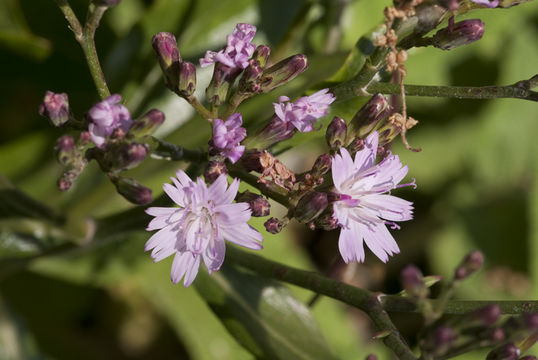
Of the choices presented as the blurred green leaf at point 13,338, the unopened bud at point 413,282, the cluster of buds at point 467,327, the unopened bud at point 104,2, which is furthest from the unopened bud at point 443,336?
the blurred green leaf at point 13,338

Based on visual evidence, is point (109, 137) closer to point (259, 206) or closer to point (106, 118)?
point (106, 118)

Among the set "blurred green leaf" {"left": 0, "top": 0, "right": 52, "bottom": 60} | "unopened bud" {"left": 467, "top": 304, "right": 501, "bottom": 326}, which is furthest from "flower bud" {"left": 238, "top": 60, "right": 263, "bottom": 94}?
"blurred green leaf" {"left": 0, "top": 0, "right": 52, "bottom": 60}

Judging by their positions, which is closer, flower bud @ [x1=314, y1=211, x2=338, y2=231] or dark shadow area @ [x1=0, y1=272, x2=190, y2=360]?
flower bud @ [x1=314, y1=211, x2=338, y2=231]

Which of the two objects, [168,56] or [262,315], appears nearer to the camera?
[168,56]

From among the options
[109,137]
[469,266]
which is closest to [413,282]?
[469,266]

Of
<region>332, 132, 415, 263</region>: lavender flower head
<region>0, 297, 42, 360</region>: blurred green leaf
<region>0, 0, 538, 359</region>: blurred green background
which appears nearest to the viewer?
<region>332, 132, 415, 263</region>: lavender flower head

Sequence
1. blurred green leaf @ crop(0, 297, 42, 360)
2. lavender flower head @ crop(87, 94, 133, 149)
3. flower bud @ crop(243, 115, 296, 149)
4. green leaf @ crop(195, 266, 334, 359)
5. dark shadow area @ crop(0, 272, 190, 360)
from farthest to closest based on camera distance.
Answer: dark shadow area @ crop(0, 272, 190, 360)
blurred green leaf @ crop(0, 297, 42, 360)
green leaf @ crop(195, 266, 334, 359)
flower bud @ crop(243, 115, 296, 149)
lavender flower head @ crop(87, 94, 133, 149)

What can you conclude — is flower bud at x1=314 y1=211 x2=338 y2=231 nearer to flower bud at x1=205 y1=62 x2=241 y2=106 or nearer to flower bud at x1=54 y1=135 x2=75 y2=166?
flower bud at x1=205 y1=62 x2=241 y2=106
